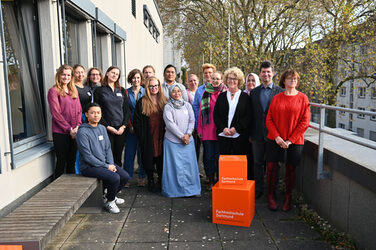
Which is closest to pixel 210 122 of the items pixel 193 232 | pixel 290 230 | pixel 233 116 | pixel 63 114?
pixel 233 116

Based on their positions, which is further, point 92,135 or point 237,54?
point 237,54

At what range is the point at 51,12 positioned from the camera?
4.92 metres

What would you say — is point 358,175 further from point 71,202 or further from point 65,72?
point 65,72

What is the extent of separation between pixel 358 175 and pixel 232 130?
77.5 inches

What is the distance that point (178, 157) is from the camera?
17.1 feet

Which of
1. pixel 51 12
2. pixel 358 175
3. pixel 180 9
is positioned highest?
pixel 180 9

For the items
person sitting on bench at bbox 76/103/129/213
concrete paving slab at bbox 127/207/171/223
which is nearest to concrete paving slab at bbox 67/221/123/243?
concrete paving slab at bbox 127/207/171/223

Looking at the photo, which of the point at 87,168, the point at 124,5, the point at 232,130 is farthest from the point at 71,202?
the point at 124,5

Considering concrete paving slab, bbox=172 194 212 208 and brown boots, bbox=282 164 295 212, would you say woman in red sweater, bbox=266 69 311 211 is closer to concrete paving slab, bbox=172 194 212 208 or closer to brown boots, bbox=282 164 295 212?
brown boots, bbox=282 164 295 212

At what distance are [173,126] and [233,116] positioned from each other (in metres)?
0.91

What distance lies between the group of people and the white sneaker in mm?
13

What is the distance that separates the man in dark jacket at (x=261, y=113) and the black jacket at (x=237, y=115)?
0.31ft

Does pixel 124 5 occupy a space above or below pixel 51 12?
above

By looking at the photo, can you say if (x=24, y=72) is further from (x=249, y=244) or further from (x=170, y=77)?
(x=249, y=244)
